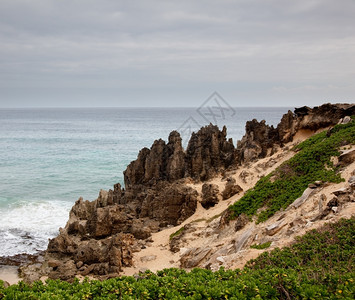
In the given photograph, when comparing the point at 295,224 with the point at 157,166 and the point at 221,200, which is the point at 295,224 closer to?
the point at 221,200

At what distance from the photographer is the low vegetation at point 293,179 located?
23.8m

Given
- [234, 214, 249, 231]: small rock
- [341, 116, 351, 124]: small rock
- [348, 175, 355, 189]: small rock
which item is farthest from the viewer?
[341, 116, 351, 124]: small rock

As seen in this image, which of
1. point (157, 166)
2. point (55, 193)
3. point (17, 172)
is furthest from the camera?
point (17, 172)

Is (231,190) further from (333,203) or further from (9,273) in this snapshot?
(9,273)

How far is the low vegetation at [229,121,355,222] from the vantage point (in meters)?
23.8

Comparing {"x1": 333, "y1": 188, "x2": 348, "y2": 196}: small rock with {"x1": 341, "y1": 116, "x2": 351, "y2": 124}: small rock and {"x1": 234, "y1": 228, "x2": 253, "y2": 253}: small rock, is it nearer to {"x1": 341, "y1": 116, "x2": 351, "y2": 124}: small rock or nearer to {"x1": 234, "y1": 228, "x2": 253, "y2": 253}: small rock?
{"x1": 234, "y1": 228, "x2": 253, "y2": 253}: small rock

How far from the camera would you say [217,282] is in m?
11.1

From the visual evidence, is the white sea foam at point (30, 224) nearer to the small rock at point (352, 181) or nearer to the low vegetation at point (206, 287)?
the low vegetation at point (206, 287)

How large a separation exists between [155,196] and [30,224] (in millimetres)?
15933

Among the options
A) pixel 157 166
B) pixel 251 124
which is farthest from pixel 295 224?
pixel 251 124

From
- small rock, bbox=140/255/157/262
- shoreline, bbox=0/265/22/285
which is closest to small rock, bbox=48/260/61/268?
shoreline, bbox=0/265/22/285

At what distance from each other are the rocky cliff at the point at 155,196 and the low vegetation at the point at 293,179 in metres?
5.04

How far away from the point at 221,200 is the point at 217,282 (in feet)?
68.7

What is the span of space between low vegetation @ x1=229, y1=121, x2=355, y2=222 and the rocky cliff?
5.04 m
